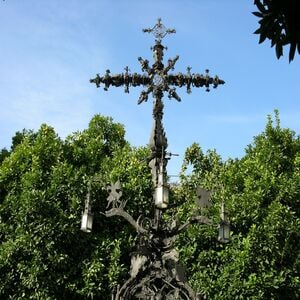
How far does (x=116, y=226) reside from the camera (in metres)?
16.1

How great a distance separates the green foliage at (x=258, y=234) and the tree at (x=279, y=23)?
9.39 m

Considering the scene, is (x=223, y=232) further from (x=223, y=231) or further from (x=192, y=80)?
(x=192, y=80)

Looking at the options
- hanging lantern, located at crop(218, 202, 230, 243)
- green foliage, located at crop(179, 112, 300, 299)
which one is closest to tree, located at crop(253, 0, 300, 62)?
hanging lantern, located at crop(218, 202, 230, 243)

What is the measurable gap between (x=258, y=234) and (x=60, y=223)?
230 inches

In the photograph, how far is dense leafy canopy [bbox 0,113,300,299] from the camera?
47.4 feet

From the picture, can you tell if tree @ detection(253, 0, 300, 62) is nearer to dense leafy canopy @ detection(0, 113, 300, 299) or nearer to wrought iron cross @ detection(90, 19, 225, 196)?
wrought iron cross @ detection(90, 19, 225, 196)

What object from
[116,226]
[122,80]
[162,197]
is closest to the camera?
[162,197]

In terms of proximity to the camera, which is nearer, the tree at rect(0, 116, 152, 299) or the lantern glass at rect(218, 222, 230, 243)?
the lantern glass at rect(218, 222, 230, 243)

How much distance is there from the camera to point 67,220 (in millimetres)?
15281

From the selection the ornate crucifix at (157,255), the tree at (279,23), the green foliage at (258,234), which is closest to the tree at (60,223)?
the green foliage at (258,234)

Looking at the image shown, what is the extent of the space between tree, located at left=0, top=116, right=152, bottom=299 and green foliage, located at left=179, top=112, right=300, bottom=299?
2377 millimetres

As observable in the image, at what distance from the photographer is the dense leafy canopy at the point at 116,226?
14.5 meters

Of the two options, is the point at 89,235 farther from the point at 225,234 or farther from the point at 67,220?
the point at 225,234

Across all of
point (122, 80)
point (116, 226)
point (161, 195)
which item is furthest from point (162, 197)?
point (116, 226)
